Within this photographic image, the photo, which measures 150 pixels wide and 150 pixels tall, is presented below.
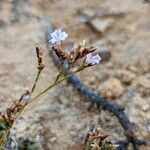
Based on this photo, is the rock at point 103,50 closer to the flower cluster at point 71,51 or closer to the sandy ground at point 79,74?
the sandy ground at point 79,74

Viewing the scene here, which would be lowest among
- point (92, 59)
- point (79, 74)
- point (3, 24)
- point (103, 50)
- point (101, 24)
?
point (92, 59)

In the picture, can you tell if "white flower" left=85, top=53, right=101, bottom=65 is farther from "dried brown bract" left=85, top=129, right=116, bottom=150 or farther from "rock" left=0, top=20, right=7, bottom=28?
"rock" left=0, top=20, right=7, bottom=28

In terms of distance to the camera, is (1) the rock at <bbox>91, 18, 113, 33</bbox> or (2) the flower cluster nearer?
(2) the flower cluster

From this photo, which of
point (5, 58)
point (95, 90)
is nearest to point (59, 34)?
point (95, 90)

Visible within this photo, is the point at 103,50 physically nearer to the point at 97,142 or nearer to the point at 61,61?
the point at 97,142

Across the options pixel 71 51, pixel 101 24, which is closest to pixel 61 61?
pixel 71 51

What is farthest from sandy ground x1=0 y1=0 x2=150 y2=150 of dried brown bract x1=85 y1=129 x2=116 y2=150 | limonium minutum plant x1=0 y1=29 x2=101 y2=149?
limonium minutum plant x1=0 y1=29 x2=101 y2=149
